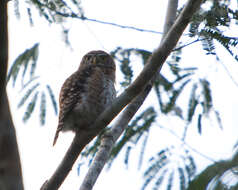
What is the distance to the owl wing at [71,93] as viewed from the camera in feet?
13.4

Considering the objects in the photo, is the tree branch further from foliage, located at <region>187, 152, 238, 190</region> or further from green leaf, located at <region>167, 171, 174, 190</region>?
foliage, located at <region>187, 152, 238, 190</region>

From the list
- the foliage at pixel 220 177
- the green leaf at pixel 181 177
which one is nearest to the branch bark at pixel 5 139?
the foliage at pixel 220 177

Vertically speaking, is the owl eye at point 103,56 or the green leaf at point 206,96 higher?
the owl eye at point 103,56

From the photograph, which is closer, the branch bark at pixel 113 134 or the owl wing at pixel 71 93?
the branch bark at pixel 113 134

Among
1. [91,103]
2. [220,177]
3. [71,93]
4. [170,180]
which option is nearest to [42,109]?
[71,93]

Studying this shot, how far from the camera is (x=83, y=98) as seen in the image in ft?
13.6

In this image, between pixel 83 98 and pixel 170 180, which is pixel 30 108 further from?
pixel 170 180

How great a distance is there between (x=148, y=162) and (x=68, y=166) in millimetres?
1169

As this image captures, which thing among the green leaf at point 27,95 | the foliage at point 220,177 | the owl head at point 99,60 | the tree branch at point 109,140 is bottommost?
the foliage at point 220,177

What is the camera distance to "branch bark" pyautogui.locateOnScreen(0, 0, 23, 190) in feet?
6.76

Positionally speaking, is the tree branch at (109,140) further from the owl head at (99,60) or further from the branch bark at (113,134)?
the owl head at (99,60)

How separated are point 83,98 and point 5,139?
2048 mm

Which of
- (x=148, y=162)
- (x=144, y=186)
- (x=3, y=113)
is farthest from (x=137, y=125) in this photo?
(x=3, y=113)

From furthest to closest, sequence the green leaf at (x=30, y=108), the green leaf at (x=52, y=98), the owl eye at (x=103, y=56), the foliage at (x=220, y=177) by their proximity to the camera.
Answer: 1. the owl eye at (x=103, y=56)
2. the green leaf at (x=52, y=98)
3. the green leaf at (x=30, y=108)
4. the foliage at (x=220, y=177)
